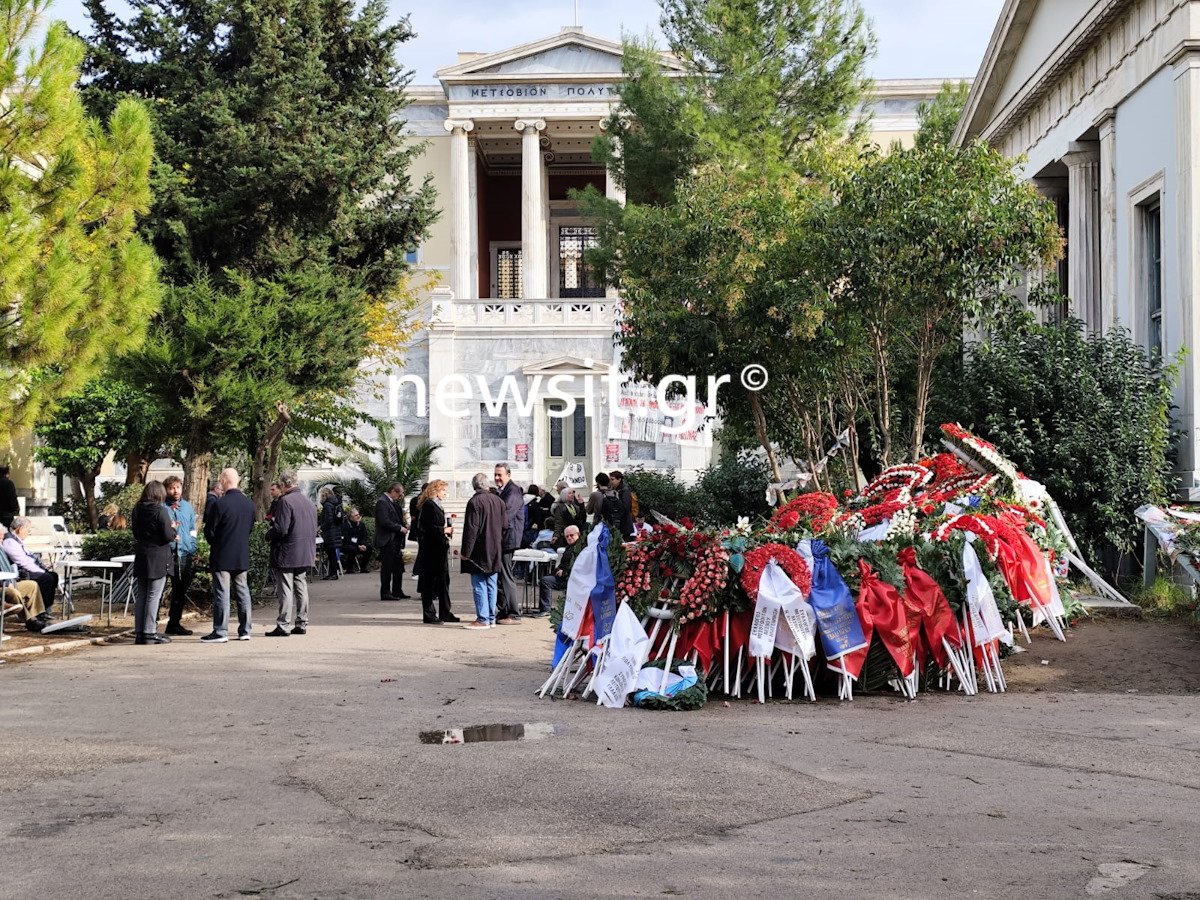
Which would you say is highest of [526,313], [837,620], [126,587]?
[526,313]

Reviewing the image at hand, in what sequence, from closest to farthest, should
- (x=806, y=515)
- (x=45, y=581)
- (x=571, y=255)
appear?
(x=806, y=515) < (x=45, y=581) < (x=571, y=255)

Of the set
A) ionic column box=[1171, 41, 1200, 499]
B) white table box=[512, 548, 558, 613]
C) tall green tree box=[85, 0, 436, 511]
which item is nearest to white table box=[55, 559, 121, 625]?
tall green tree box=[85, 0, 436, 511]

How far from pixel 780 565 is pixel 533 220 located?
3569 cm

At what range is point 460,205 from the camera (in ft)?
146

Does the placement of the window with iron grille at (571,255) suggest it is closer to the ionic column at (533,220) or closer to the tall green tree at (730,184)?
the ionic column at (533,220)

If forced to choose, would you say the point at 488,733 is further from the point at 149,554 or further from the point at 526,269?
the point at 526,269

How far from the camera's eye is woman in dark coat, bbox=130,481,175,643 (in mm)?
13781

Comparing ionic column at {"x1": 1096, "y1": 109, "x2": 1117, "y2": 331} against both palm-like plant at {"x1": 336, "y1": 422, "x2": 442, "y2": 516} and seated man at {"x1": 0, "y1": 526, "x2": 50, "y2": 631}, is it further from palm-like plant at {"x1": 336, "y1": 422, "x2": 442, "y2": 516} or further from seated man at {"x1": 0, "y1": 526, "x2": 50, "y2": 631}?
palm-like plant at {"x1": 336, "y1": 422, "x2": 442, "y2": 516}

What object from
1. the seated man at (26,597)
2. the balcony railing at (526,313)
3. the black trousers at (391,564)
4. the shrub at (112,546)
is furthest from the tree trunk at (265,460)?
the balcony railing at (526,313)

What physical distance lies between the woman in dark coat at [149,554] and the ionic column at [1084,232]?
13.4 metres

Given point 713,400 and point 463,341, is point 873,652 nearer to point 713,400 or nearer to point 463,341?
point 713,400

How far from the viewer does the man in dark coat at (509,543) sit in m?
16.6

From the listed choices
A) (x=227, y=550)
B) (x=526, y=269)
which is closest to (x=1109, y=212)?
(x=227, y=550)

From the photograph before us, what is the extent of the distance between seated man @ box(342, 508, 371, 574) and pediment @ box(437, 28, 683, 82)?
2230cm
